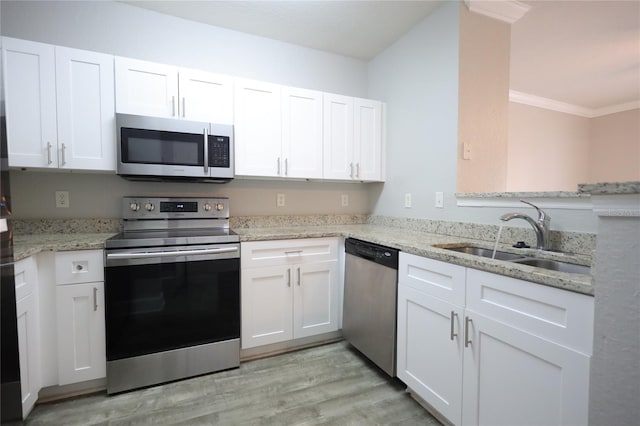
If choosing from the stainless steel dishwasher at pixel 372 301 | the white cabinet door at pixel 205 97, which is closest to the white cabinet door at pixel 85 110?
the white cabinet door at pixel 205 97

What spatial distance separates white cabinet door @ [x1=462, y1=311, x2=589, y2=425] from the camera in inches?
37.0

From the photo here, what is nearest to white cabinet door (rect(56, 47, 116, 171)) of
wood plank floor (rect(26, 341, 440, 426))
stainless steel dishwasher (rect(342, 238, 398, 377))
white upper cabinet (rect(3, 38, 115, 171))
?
white upper cabinet (rect(3, 38, 115, 171))

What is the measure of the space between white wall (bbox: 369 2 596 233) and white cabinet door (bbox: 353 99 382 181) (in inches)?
3.9

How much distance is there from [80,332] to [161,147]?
1.19 m

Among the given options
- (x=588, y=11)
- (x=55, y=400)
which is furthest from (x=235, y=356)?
(x=588, y=11)

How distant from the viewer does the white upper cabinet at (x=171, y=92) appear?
189 cm

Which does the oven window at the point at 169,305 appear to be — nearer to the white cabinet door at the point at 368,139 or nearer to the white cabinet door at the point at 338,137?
the white cabinet door at the point at 338,137

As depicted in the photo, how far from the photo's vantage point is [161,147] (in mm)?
1934

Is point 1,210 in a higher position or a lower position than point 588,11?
lower

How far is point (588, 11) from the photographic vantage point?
221 centimetres

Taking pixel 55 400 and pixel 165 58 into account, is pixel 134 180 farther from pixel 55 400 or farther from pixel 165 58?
pixel 55 400

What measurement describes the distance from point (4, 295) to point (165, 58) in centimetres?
191

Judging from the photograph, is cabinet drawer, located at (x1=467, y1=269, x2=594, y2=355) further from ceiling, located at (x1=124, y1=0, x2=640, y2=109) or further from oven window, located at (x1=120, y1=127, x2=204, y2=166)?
ceiling, located at (x1=124, y1=0, x2=640, y2=109)

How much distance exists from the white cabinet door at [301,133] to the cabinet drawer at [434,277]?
1142 mm
